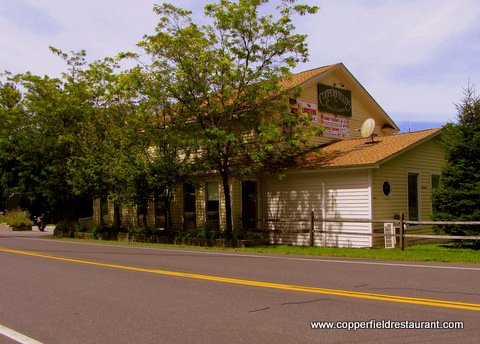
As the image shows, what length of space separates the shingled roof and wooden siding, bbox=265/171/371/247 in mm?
531

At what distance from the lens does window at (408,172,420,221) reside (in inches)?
776

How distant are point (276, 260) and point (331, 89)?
12936mm

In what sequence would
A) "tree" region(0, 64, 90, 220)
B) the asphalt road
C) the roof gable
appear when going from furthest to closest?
"tree" region(0, 64, 90, 220) < the roof gable < the asphalt road

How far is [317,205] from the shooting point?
777 inches

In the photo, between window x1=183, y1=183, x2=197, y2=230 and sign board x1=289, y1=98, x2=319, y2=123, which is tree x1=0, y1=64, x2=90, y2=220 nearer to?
window x1=183, y1=183, x2=197, y2=230

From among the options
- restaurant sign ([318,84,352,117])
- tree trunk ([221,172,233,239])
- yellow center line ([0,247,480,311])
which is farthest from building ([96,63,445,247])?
yellow center line ([0,247,480,311])

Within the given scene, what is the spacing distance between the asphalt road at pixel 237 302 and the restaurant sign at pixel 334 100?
1264cm

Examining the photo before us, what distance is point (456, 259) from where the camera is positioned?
12.8 meters

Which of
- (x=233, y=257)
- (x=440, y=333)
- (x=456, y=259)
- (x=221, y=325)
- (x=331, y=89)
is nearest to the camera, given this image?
(x=440, y=333)

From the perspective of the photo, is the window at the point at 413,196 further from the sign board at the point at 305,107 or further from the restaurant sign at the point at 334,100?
the restaurant sign at the point at 334,100

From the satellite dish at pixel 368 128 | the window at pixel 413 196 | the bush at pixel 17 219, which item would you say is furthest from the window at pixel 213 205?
the bush at pixel 17 219

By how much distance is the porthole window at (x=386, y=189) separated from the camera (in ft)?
60.5

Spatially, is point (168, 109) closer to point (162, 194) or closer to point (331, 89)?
point (162, 194)

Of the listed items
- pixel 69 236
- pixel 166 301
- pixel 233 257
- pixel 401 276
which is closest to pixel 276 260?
pixel 233 257
